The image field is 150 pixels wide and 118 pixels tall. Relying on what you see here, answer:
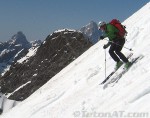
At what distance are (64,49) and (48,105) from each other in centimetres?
5169

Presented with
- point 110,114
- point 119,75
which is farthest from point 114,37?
point 110,114

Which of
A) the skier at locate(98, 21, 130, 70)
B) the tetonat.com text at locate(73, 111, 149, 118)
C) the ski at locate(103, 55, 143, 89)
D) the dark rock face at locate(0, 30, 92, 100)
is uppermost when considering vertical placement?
the dark rock face at locate(0, 30, 92, 100)

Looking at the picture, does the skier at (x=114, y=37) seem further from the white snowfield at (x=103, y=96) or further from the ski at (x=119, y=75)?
the white snowfield at (x=103, y=96)

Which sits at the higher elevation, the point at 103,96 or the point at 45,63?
the point at 45,63

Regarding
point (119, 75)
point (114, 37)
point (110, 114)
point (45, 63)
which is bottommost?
point (110, 114)

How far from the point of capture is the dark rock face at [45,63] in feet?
211

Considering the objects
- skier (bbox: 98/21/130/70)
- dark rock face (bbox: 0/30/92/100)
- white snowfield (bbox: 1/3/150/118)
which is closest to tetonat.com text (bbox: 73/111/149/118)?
white snowfield (bbox: 1/3/150/118)

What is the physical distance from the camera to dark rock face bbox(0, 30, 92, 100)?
64.3m

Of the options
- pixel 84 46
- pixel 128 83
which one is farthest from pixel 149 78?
pixel 84 46

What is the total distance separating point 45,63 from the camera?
236 ft

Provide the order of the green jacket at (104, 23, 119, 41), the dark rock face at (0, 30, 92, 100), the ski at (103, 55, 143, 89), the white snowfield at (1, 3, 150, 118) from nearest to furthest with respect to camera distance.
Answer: the white snowfield at (1, 3, 150, 118) < the ski at (103, 55, 143, 89) < the green jacket at (104, 23, 119, 41) < the dark rock face at (0, 30, 92, 100)

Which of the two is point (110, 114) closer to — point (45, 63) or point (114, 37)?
point (114, 37)

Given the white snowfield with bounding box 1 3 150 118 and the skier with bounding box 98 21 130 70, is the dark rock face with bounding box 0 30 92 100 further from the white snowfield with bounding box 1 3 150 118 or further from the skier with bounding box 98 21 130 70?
the skier with bounding box 98 21 130 70

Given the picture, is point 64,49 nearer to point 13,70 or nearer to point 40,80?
point 40,80
